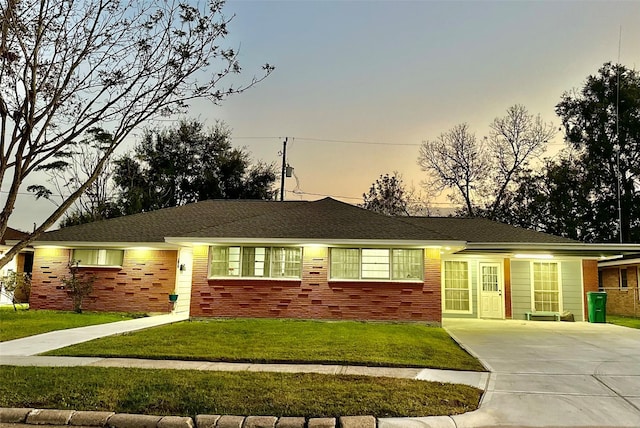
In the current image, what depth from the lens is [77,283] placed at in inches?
653

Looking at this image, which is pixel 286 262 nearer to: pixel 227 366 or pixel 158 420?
pixel 227 366

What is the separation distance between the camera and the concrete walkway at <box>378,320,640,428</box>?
5.42 m

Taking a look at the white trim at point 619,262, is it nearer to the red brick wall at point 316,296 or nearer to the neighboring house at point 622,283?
the neighboring house at point 622,283

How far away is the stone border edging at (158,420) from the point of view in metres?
5.12

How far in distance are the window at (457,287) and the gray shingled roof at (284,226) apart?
1046mm

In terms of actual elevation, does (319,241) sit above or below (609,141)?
below

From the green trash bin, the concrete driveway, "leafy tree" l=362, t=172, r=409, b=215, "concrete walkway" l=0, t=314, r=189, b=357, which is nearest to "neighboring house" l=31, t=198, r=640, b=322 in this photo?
the green trash bin

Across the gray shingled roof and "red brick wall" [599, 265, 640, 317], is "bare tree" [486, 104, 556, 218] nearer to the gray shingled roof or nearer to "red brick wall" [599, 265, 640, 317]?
"red brick wall" [599, 265, 640, 317]

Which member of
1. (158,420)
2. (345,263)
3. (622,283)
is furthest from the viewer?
(622,283)

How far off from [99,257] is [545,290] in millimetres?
15160

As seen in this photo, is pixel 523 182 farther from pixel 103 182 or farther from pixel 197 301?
pixel 103 182

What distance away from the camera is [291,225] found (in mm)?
15406

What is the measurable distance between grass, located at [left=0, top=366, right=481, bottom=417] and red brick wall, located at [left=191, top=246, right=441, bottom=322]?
7.33 meters

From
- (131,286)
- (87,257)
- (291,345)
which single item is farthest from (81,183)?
(291,345)
